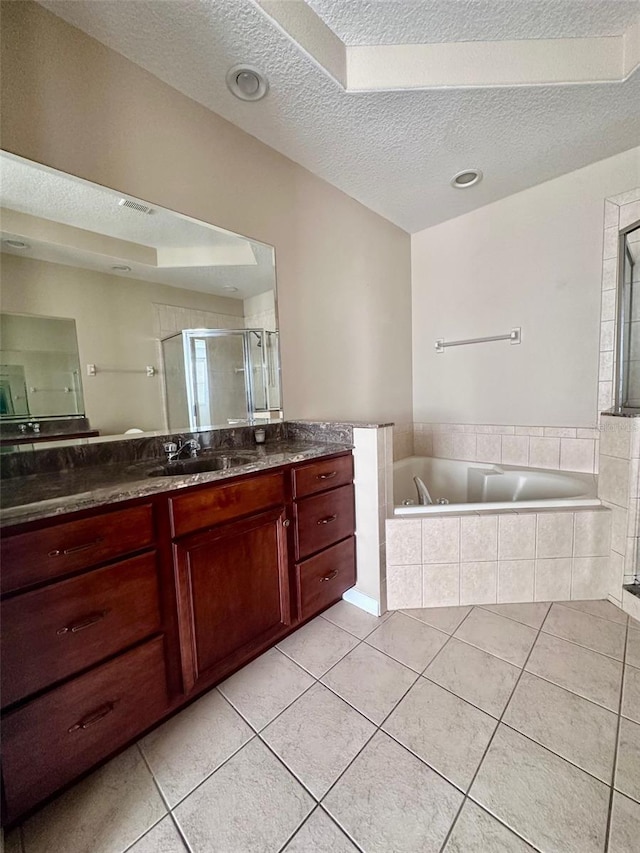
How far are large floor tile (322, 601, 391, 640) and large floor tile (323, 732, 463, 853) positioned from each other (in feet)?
1.78

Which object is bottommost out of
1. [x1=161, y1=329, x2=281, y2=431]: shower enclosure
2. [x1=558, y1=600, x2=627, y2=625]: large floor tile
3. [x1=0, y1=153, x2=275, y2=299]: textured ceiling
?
[x1=558, y1=600, x2=627, y2=625]: large floor tile

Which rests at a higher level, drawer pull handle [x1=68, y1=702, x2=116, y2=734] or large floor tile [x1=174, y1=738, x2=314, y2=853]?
drawer pull handle [x1=68, y1=702, x2=116, y2=734]

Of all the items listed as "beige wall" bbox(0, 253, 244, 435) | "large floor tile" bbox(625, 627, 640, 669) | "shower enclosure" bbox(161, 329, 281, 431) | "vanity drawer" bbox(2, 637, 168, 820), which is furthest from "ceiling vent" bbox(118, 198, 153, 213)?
"large floor tile" bbox(625, 627, 640, 669)

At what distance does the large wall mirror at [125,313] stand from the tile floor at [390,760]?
3.78 ft

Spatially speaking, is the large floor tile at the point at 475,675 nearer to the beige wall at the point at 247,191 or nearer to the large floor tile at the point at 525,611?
the large floor tile at the point at 525,611

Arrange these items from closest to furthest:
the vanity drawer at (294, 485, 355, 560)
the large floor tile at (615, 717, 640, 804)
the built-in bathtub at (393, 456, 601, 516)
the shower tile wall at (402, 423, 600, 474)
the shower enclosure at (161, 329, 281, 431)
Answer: the large floor tile at (615, 717, 640, 804)
the vanity drawer at (294, 485, 355, 560)
the shower enclosure at (161, 329, 281, 431)
the built-in bathtub at (393, 456, 601, 516)
the shower tile wall at (402, 423, 600, 474)

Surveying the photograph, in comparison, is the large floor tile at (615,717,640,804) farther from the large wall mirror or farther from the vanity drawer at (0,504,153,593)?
the large wall mirror

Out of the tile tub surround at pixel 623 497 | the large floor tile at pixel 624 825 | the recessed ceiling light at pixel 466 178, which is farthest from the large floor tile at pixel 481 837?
the recessed ceiling light at pixel 466 178

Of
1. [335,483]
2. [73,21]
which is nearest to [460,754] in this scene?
[335,483]

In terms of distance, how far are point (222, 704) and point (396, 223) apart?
10.5 ft

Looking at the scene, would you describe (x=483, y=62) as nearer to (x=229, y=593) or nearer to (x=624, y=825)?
(x=229, y=593)

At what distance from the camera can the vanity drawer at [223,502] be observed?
111 cm

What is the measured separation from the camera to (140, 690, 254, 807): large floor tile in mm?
987

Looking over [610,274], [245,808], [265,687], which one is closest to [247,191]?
[610,274]
